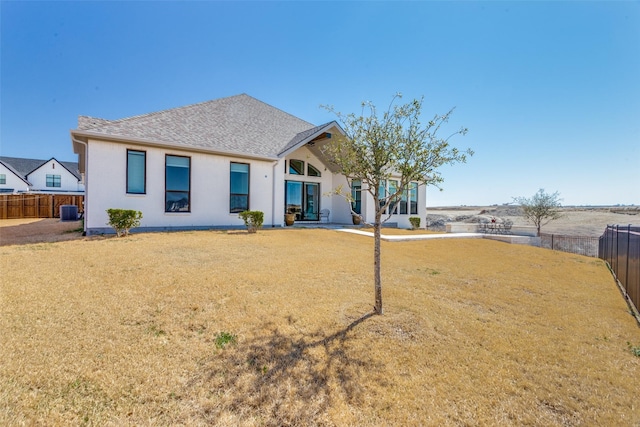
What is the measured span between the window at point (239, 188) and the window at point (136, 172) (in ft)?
11.9

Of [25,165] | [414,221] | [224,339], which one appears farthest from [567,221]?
[25,165]

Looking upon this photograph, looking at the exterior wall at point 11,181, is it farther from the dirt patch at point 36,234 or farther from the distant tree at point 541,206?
the distant tree at point 541,206

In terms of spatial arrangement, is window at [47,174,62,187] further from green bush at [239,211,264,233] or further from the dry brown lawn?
the dry brown lawn

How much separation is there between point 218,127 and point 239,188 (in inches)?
150

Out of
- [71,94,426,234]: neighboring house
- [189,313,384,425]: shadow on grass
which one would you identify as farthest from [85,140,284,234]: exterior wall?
[189,313,384,425]: shadow on grass

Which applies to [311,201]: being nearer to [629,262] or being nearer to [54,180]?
[629,262]

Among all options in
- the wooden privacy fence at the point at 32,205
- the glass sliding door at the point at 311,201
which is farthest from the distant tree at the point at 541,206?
the wooden privacy fence at the point at 32,205

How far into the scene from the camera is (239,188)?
1317 centimetres

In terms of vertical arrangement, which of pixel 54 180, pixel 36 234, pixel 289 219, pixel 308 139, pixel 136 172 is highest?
pixel 308 139

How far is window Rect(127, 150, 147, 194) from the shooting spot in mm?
10539

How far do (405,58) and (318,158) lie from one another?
7859mm

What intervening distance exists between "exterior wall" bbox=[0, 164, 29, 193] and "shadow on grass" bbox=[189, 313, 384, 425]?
4528 centimetres

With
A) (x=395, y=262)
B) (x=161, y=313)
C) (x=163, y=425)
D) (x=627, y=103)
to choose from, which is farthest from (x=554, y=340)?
(x=627, y=103)

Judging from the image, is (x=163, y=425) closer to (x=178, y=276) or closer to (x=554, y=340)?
(x=178, y=276)
